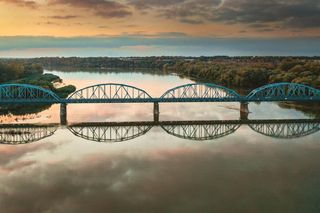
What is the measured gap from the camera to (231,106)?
49.5m

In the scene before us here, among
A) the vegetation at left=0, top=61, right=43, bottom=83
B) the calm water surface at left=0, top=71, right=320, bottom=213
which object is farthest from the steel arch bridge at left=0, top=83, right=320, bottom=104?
the vegetation at left=0, top=61, right=43, bottom=83

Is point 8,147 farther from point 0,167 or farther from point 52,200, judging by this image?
point 52,200

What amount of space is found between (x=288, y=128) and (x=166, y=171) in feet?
55.1

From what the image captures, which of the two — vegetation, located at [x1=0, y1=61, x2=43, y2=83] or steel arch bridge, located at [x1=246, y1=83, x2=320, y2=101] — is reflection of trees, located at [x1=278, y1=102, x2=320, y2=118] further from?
vegetation, located at [x1=0, y1=61, x2=43, y2=83]

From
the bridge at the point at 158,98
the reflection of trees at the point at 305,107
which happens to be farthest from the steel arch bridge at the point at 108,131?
the reflection of trees at the point at 305,107

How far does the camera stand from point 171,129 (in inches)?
1417

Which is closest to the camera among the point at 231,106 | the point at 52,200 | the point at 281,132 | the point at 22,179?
the point at 52,200

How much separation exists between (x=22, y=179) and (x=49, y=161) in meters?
3.69

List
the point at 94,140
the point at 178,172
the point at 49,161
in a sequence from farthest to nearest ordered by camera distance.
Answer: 1. the point at 94,140
2. the point at 49,161
3. the point at 178,172

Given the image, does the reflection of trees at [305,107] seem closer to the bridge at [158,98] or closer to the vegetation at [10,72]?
the bridge at [158,98]

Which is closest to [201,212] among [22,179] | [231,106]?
[22,179]

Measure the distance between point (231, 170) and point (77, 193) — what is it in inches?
342

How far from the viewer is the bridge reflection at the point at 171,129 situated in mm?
32594

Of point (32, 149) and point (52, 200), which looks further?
point (32, 149)
